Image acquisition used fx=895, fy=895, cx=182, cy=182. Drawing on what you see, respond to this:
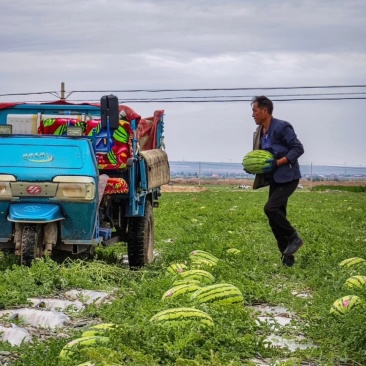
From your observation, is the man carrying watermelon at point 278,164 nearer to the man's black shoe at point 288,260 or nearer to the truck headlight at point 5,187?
the man's black shoe at point 288,260

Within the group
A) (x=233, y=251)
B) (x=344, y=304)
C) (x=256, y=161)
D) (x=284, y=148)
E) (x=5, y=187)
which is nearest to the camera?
(x=344, y=304)

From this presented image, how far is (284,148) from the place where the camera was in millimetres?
12461

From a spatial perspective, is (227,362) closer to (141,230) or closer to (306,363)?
(306,363)

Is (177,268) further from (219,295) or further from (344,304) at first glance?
(344,304)

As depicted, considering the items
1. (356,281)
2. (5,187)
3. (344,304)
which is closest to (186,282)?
(344,304)

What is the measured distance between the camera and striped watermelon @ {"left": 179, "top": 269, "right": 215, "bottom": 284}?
980cm

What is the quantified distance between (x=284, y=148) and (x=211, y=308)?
5117mm

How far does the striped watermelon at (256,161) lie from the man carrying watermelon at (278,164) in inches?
2.5

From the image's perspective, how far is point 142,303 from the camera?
862 cm

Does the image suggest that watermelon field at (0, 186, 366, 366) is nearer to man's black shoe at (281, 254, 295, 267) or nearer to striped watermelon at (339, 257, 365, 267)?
striped watermelon at (339, 257, 365, 267)

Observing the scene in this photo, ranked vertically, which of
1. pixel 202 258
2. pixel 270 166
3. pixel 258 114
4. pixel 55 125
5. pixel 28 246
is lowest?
pixel 202 258

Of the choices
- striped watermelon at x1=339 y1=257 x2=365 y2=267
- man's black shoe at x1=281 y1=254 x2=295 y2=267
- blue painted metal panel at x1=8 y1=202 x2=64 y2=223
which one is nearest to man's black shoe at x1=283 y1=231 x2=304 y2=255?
man's black shoe at x1=281 y1=254 x2=295 y2=267

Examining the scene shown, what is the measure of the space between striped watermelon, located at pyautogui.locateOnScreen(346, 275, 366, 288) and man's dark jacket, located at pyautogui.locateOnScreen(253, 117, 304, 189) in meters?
2.89

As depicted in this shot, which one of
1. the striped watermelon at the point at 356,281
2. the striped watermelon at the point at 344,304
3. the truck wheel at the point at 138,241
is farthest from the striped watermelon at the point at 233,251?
the striped watermelon at the point at 344,304
